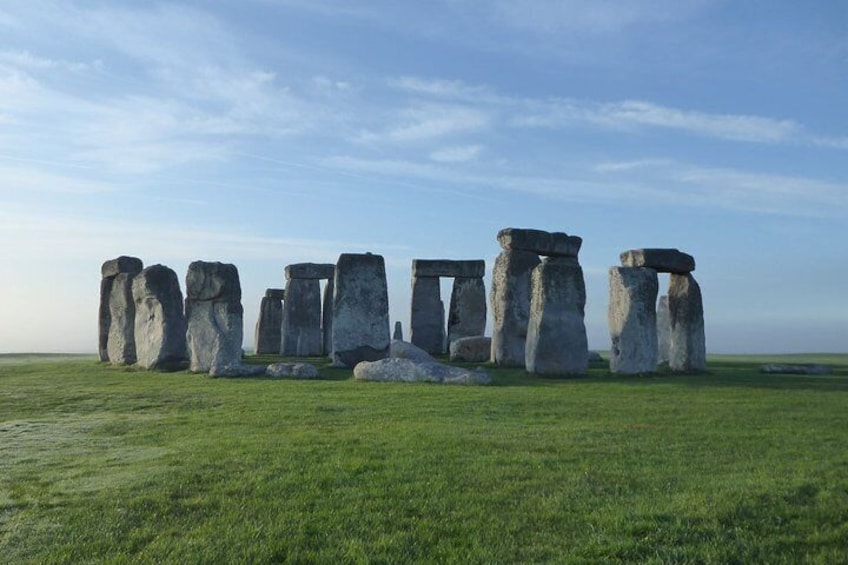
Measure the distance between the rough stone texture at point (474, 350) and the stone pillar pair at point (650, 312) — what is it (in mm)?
4925

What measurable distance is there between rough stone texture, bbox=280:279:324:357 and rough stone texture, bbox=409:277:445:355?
360 centimetres

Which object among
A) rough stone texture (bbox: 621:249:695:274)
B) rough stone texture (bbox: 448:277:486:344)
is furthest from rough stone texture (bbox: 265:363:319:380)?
rough stone texture (bbox: 448:277:486:344)

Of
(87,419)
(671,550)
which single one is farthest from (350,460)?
(87,419)

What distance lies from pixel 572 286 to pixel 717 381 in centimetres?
379

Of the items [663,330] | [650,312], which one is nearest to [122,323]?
[650,312]

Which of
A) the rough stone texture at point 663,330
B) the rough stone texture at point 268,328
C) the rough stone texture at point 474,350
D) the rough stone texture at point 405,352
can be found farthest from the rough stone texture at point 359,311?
the rough stone texture at point 268,328

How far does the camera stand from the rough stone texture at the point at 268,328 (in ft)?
103

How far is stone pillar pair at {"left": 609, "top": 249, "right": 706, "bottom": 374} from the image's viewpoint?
18.6 metres

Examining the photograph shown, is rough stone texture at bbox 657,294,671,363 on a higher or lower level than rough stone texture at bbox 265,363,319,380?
higher

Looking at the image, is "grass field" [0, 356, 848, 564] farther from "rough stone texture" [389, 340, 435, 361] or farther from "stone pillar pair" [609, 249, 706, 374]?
"rough stone texture" [389, 340, 435, 361]

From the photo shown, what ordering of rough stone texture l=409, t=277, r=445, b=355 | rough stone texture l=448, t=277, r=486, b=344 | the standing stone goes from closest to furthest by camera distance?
1. the standing stone
2. rough stone texture l=409, t=277, r=445, b=355
3. rough stone texture l=448, t=277, r=486, b=344

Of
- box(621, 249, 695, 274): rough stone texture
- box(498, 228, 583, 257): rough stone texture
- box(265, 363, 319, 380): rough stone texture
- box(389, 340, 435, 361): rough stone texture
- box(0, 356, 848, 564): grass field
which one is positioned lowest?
box(0, 356, 848, 564): grass field

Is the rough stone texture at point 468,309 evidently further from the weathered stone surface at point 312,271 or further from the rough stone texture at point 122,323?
the rough stone texture at point 122,323

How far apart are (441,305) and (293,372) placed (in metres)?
11.8
